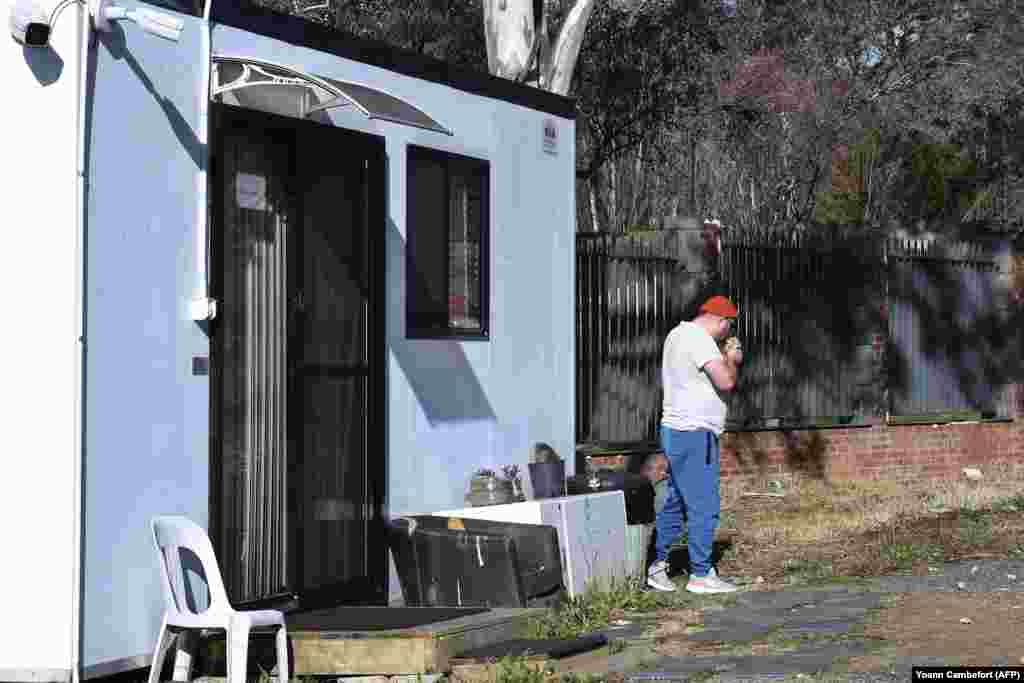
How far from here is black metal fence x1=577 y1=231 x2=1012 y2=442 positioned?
15.7m

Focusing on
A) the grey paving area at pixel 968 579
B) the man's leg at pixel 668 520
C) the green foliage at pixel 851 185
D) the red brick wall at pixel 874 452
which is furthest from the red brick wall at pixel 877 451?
the green foliage at pixel 851 185

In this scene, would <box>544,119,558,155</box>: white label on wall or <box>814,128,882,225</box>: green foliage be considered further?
<box>814,128,882,225</box>: green foliage

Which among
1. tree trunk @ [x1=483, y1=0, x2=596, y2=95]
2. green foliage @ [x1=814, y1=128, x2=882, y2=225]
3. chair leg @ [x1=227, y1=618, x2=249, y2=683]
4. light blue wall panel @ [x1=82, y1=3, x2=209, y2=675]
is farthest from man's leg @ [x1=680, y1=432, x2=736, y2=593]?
green foliage @ [x1=814, y1=128, x2=882, y2=225]

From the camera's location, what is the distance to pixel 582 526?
404 inches

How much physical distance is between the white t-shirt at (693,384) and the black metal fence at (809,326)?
4731 mm

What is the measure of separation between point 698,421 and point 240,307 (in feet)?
10.8

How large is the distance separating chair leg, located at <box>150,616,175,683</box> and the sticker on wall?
2.08 meters

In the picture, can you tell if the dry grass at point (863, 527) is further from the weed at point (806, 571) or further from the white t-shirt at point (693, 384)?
the white t-shirt at point (693, 384)

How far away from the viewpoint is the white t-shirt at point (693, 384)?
34.8ft

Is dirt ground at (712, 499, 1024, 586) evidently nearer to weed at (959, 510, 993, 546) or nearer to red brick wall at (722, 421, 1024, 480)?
weed at (959, 510, 993, 546)

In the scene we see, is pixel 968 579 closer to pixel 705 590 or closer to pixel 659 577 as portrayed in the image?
pixel 705 590

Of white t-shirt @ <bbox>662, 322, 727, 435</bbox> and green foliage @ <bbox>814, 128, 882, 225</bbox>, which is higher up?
green foliage @ <bbox>814, 128, 882, 225</bbox>

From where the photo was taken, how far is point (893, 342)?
18.9m

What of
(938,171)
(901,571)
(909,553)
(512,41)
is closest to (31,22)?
(901,571)
